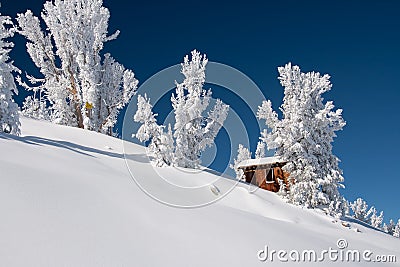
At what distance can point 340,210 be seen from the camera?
20.5 m

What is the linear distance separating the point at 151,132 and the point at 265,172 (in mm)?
15962

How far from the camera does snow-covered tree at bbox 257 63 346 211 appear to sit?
20812 millimetres

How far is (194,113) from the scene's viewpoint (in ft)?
87.7

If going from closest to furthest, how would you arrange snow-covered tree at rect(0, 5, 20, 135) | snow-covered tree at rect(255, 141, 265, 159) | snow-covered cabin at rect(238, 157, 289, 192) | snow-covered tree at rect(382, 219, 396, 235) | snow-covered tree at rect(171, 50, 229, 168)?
snow-covered tree at rect(0, 5, 20, 135) → snow-covered tree at rect(171, 50, 229, 168) → snow-covered cabin at rect(238, 157, 289, 192) → snow-covered tree at rect(255, 141, 265, 159) → snow-covered tree at rect(382, 219, 396, 235)

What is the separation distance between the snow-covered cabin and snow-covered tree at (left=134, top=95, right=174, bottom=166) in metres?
14.2

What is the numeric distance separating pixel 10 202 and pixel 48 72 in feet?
84.3

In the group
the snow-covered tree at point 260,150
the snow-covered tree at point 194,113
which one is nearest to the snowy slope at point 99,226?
the snow-covered tree at point 194,113

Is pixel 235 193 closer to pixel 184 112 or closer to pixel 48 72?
pixel 184 112

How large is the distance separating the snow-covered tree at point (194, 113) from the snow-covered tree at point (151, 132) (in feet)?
12.4

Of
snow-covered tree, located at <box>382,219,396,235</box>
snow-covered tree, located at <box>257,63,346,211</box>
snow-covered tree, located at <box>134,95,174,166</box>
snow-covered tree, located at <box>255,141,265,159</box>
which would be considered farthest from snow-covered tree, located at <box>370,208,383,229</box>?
snow-covered tree, located at <box>134,95,174,166</box>

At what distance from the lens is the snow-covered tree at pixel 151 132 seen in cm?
1978

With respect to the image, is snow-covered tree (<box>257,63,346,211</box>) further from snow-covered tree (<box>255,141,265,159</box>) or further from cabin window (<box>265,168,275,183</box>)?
snow-covered tree (<box>255,141,265,159</box>)

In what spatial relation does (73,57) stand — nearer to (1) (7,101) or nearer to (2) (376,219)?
(1) (7,101)

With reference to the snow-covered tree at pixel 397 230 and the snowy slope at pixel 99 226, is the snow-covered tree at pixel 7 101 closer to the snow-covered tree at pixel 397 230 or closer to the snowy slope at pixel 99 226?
the snowy slope at pixel 99 226
